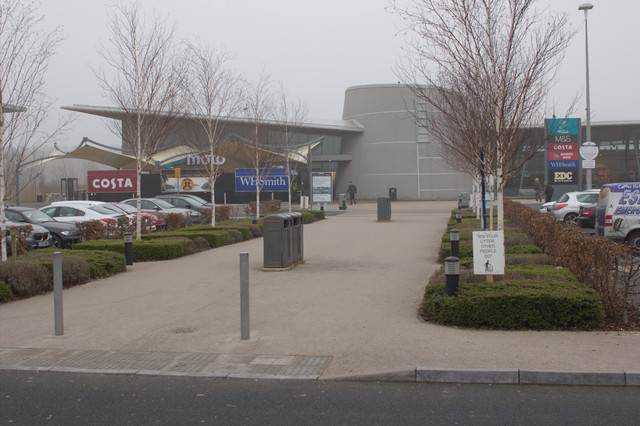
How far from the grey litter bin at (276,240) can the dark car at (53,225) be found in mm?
7277

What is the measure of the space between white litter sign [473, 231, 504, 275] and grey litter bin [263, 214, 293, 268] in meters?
4.88

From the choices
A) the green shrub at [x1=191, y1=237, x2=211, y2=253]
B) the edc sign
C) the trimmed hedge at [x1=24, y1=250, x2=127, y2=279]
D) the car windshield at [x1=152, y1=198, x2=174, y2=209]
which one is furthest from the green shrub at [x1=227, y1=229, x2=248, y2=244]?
the edc sign

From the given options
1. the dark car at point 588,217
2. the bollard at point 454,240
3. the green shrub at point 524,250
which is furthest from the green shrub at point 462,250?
the dark car at point 588,217

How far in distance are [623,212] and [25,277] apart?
13070 mm

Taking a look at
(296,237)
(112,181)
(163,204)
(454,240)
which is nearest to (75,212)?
(163,204)

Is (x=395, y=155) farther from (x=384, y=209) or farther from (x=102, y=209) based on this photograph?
(x=102, y=209)

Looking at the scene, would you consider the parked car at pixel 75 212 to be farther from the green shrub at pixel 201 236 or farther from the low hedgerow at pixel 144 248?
the low hedgerow at pixel 144 248

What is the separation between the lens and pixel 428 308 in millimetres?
7652

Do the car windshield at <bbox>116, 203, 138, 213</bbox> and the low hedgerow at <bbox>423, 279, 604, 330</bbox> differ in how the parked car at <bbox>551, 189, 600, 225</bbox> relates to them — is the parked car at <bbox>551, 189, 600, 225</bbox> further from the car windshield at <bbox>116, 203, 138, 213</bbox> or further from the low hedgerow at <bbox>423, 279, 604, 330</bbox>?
the car windshield at <bbox>116, 203, 138, 213</bbox>

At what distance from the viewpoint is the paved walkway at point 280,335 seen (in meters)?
5.86

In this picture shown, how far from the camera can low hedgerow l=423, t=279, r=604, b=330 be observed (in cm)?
695

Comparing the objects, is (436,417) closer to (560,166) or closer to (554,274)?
(554,274)

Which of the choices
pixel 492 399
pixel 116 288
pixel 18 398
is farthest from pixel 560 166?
pixel 18 398

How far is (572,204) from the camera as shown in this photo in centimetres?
2258
